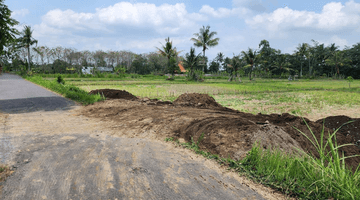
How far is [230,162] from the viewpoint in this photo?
11.4ft

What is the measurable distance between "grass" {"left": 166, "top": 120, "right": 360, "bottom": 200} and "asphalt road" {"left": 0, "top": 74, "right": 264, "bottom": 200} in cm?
36

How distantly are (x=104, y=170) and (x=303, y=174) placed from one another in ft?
8.98

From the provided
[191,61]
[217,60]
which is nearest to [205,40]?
[191,61]

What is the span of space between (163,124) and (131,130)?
789mm

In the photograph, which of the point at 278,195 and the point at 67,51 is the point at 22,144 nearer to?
the point at 278,195

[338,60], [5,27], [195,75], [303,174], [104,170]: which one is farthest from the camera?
[338,60]

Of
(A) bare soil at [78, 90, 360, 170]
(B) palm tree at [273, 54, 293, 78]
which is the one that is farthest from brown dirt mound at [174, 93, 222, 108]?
(B) palm tree at [273, 54, 293, 78]

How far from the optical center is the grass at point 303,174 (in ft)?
8.34

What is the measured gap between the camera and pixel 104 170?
315 centimetres

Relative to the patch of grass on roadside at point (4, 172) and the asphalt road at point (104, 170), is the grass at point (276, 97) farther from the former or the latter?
the patch of grass on roadside at point (4, 172)

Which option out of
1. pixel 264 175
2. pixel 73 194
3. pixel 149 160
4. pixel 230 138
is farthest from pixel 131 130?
pixel 264 175

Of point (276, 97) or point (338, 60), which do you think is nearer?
point (276, 97)

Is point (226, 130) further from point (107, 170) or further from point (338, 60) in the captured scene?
point (338, 60)

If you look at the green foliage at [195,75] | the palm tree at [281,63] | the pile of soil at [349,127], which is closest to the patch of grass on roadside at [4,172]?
the pile of soil at [349,127]
